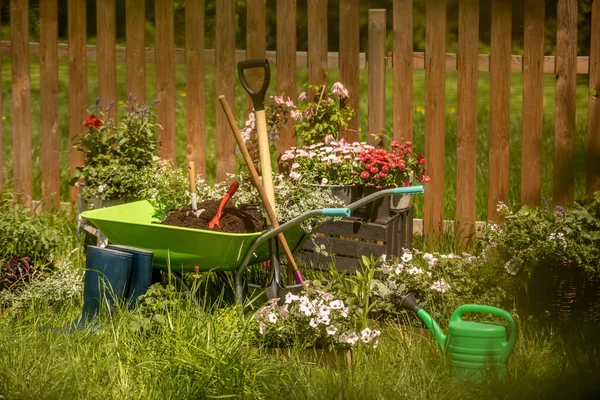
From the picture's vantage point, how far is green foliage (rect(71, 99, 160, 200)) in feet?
16.1

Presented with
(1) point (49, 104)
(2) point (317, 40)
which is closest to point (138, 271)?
(2) point (317, 40)

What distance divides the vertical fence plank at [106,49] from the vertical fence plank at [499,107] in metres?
2.36

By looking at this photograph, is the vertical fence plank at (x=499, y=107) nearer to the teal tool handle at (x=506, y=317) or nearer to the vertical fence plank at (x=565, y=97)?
the vertical fence plank at (x=565, y=97)

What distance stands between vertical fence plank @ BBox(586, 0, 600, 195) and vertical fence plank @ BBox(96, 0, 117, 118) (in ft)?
9.58

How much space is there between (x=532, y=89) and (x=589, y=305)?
1.78 m

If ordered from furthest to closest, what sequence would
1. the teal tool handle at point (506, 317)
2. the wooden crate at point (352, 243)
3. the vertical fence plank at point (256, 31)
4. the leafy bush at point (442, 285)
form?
the vertical fence plank at point (256, 31)
the wooden crate at point (352, 243)
the leafy bush at point (442, 285)
the teal tool handle at point (506, 317)

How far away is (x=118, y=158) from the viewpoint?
16.5 feet

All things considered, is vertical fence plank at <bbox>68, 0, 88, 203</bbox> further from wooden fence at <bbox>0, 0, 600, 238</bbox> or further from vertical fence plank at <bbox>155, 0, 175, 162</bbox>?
vertical fence plank at <bbox>155, 0, 175, 162</bbox>

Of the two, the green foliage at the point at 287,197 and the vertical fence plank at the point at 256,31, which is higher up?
the vertical fence plank at the point at 256,31

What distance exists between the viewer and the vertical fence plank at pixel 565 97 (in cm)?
505

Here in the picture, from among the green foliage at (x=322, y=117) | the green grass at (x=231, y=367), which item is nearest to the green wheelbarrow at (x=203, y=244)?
the green grass at (x=231, y=367)

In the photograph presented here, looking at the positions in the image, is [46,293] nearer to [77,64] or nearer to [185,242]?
[185,242]

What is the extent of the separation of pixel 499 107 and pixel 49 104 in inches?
114

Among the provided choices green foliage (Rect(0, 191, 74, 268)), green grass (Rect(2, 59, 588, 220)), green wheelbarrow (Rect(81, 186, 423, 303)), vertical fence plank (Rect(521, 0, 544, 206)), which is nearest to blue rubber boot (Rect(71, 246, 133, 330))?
green wheelbarrow (Rect(81, 186, 423, 303))
